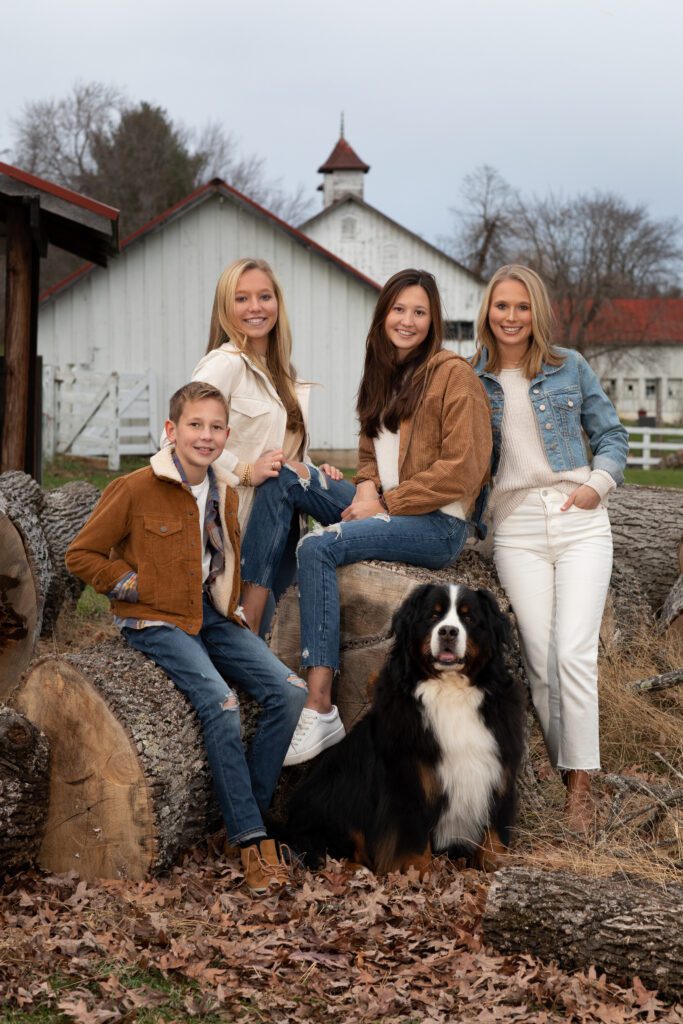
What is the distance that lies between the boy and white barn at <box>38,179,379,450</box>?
59.4 ft

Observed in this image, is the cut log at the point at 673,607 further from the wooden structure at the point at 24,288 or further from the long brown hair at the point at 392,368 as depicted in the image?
the wooden structure at the point at 24,288

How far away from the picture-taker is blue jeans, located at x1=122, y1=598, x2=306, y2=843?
4.49 meters

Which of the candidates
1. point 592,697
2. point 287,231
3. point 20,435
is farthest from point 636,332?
point 592,697

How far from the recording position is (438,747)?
14.7 feet

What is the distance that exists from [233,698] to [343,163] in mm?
43294

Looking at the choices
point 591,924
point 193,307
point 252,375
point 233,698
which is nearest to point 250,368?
point 252,375

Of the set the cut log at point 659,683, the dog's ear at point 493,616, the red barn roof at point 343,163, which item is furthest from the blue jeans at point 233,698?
the red barn roof at point 343,163

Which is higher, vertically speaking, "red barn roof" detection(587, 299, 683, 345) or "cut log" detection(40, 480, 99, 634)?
"red barn roof" detection(587, 299, 683, 345)

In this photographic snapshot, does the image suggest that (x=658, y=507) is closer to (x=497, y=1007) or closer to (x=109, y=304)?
(x=497, y=1007)

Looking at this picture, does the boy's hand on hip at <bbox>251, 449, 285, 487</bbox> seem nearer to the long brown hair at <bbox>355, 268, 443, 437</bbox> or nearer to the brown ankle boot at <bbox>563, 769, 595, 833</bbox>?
the long brown hair at <bbox>355, 268, 443, 437</bbox>

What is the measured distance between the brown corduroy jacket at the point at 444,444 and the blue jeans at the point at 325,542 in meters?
0.11

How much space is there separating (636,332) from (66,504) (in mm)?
46580

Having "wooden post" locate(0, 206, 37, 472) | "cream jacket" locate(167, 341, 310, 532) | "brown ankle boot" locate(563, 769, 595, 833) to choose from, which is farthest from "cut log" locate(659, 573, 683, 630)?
"wooden post" locate(0, 206, 37, 472)

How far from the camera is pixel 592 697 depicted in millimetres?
5035
